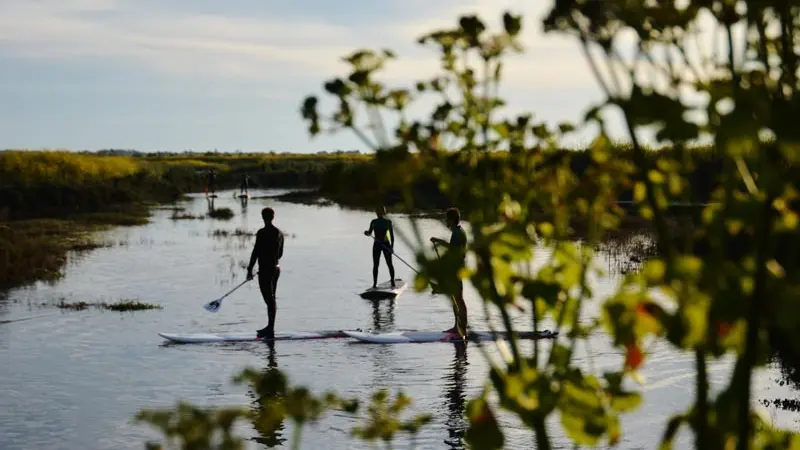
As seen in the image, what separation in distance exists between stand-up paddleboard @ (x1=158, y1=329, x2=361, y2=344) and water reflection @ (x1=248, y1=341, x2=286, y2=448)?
0.31 m

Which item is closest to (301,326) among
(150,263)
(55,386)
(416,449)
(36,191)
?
(55,386)

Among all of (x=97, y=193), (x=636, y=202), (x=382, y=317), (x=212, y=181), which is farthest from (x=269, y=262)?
(x=212, y=181)

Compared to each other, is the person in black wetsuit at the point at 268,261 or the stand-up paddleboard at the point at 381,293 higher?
the person in black wetsuit at the point at 268,261

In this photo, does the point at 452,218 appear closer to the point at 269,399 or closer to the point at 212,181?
the point at 269,399

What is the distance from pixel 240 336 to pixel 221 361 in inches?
67.0

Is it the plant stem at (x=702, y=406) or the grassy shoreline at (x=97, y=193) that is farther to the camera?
the grassy shoreline at (x=97, y=193)

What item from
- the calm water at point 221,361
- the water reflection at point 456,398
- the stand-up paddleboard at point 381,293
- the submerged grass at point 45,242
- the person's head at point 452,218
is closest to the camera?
the water reflection at point 456,398

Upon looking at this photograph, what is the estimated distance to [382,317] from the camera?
784 inches

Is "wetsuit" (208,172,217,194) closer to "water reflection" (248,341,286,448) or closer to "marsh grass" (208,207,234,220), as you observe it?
"marsh grass" (208,207,234,220)

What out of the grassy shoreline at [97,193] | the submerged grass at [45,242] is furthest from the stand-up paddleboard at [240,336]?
the submerged grass at [45,242]

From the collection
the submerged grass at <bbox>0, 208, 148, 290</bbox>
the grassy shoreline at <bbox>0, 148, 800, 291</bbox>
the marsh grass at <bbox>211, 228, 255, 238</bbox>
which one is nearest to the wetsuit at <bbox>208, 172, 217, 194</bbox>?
the grassy shoreline at <bbox>0, 148, 800, 291</bbox>

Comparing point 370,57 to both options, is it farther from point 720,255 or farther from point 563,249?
point 720,255

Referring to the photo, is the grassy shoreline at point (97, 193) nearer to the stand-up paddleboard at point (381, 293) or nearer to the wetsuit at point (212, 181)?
the wetsuit at point (212, 181)

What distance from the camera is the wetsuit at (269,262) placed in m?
17.0
